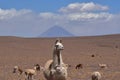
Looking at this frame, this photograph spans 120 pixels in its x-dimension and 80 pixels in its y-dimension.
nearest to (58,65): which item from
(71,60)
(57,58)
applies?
(57,58)

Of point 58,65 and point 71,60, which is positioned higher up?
point 71,60

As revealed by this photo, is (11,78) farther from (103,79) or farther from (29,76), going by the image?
(103,79)

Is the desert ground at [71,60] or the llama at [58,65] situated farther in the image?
the desert ground at [71,60]

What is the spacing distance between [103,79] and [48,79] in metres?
11.3

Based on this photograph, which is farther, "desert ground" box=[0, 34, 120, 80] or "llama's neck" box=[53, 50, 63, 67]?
"desert ground" box=[0, 34, 120, 80]

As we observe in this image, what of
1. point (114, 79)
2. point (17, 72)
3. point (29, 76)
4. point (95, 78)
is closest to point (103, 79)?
point (114, 79)

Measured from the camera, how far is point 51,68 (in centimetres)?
1382

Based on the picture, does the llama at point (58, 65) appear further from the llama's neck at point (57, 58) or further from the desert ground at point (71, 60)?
the desert ground at point (71, 60)

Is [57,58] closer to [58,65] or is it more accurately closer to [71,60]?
[58,65]

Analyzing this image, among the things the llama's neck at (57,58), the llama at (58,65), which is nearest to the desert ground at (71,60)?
the llama at (58,65)

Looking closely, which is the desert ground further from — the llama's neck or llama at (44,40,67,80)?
the llama's neck

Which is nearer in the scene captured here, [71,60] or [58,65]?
[58,65]

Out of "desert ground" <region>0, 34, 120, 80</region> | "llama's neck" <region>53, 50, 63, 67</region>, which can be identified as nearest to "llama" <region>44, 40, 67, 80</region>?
"llama's neck" <region>53, 50, 63, 67</region>

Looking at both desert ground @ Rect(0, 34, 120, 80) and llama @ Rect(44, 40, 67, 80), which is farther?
desert ground @ Rect(0, 34, 120, 80)
